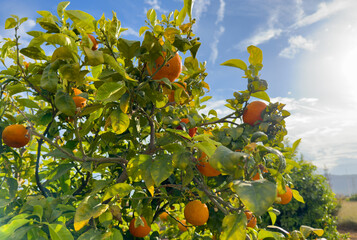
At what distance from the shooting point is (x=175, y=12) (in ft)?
3.71

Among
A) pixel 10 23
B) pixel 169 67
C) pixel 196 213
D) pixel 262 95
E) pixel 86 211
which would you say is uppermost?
pixel 10 23

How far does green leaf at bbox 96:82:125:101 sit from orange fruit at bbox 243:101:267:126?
0.65 meters

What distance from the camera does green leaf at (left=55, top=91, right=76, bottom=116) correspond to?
3.34 ft

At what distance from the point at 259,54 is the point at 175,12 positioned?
406 mm

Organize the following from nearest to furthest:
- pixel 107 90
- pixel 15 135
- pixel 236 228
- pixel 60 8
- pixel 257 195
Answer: pixel 257 195
pixel 236 228
pixel 107 90
pixel 60 8
pixel 15 135

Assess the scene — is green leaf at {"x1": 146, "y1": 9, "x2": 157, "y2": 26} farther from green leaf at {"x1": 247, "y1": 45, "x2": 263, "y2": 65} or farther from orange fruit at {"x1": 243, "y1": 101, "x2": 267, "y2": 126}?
orange fruit at {"x1": 243, "y1": 101, "x2": 267, "y2": 126}

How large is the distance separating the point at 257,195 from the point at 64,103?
0.78 metres

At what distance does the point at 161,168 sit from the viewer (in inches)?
39.5

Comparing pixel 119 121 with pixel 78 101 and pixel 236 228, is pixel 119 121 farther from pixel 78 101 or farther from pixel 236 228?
pixel 236 228

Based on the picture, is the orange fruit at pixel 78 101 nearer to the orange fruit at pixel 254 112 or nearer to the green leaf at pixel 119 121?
the green leaf at pixel 119 121

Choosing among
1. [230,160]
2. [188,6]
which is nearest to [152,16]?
[188,6]

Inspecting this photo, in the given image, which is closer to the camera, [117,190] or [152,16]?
[117,190]

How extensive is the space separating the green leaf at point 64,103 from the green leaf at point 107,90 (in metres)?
0.20

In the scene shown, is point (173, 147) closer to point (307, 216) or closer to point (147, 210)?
point (147, 210)
